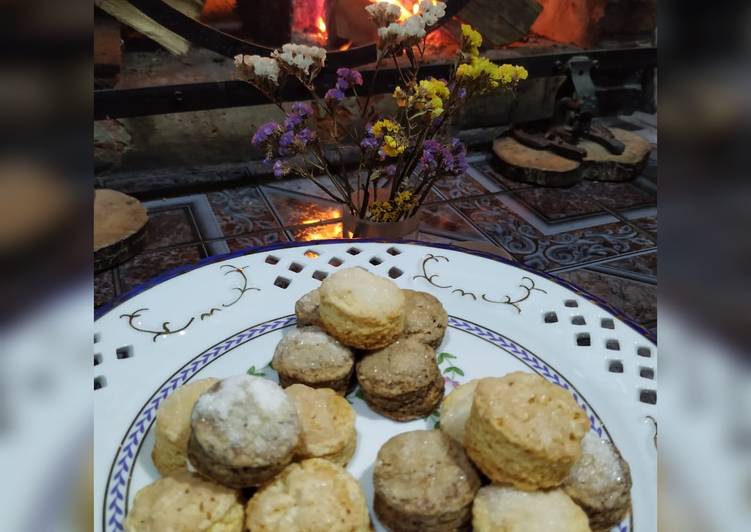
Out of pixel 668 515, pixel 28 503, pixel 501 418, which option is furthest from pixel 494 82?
pixel 28 503

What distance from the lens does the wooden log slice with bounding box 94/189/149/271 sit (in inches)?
82.1

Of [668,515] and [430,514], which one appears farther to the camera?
[430,514]

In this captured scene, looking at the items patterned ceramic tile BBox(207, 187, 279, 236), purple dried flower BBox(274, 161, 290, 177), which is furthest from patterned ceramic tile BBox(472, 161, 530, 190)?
purple dried flower BBox(274, 161, 290, 177)

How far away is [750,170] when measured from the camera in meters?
0.27

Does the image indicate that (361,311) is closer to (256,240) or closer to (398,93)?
(398,93)

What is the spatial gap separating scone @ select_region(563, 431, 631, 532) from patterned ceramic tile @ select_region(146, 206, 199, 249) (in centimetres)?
175

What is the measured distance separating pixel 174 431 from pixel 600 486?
65 cm

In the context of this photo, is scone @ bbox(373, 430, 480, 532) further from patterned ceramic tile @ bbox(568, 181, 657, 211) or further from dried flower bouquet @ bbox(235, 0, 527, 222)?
patterned ceramic tile @ bbox(568, 181, 657, 211)

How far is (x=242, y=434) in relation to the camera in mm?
875

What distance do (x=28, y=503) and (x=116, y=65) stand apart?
2.33m

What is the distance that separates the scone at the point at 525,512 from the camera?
84 cm

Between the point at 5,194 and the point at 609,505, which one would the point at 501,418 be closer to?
the point at 609,505

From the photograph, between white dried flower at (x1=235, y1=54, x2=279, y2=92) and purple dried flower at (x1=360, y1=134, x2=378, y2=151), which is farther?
purple dried flower at (x1=360, y1=134, x2=378, y2=151)

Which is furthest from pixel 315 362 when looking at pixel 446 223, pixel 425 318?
pixel 446 223
